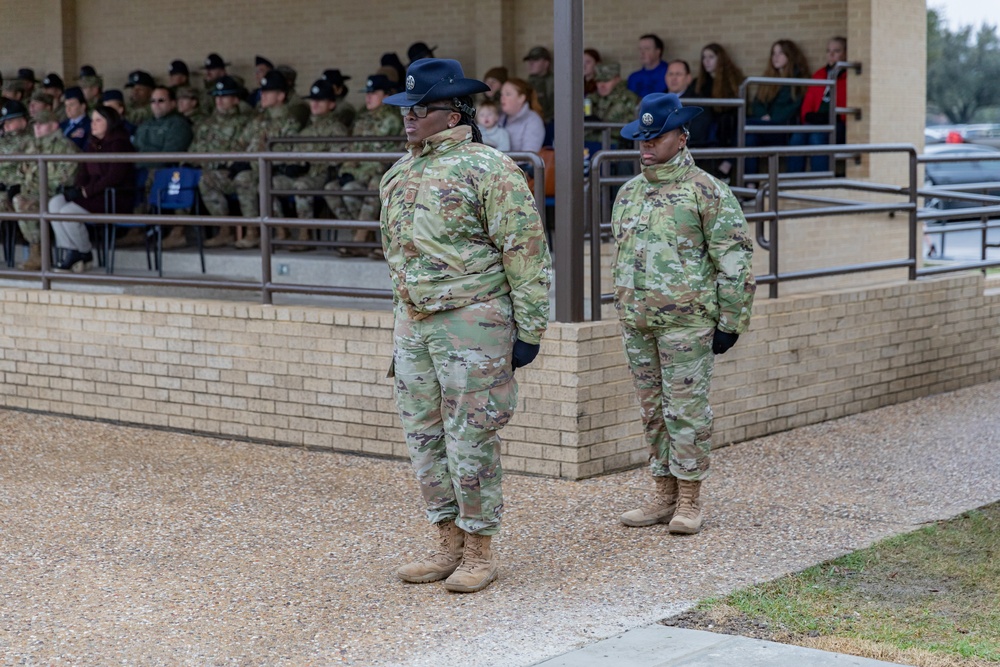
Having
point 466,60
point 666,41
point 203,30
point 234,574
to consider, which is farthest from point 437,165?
point 203,30

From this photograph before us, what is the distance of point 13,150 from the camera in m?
12.7

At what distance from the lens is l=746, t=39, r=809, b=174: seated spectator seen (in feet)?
40.8

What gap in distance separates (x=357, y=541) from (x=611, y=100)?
7767 millimetres

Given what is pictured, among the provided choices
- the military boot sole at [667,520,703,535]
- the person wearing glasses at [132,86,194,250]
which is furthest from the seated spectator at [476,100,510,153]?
the military boot sole at [667,520,703,535]

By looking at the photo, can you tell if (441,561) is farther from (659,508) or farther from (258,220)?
(258,220)

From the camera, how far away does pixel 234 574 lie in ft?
17.9

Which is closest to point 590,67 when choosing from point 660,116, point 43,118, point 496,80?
point 496,80

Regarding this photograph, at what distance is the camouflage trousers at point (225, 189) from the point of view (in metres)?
12.6

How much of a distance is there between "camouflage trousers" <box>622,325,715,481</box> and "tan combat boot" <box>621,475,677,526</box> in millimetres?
53

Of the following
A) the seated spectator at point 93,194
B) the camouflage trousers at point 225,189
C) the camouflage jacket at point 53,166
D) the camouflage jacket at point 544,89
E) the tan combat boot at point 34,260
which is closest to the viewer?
the seated spectator at point 93,194

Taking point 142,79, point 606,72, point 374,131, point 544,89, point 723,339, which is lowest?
point 723,339

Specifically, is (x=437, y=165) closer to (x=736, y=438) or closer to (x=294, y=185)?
(x=736, y=438)

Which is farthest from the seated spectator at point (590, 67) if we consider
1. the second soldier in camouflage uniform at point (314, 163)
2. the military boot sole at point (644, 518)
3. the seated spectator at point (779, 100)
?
the military boot sole at point (644, 518)

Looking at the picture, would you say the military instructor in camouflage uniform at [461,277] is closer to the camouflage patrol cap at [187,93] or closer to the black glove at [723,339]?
the black glove at [723,339]
